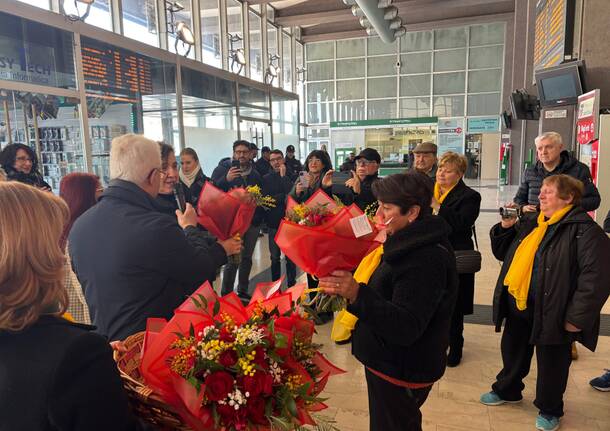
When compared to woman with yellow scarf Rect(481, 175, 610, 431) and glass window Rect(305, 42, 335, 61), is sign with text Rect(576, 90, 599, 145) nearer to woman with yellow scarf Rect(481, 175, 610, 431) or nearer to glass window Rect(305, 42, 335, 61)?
woman with yellow scarf Rect(481, 175, 610, 431)

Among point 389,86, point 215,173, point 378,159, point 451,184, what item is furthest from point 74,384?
point 389,86

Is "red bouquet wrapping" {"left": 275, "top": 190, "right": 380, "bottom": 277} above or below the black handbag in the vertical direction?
above

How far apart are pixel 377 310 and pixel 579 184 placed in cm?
158

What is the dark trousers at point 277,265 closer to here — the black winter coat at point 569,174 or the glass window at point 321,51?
the black winter coat at point 569,174

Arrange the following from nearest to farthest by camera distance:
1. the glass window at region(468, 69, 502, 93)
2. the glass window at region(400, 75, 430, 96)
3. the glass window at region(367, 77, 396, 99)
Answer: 1. the glass window at region(468, 69, 502, 93)
2. the glass window at region(400, 75, 430, 96)
3. the glass window at region(367, 77, 396, 99)

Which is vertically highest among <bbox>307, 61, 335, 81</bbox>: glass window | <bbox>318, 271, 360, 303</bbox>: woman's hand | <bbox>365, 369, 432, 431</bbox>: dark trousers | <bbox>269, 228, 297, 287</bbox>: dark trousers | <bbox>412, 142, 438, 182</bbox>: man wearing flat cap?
<bbox>307, 61, 335, 81</bbox>: glass window

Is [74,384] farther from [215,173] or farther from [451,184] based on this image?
[215,173]

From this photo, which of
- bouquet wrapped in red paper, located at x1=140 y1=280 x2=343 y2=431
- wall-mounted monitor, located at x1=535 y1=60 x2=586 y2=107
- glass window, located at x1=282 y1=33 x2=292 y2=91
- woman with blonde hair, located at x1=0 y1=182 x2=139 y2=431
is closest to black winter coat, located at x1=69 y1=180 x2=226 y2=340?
bouquet wrapped in red paper, located at x1=140 y1=280 x2=343 y2=431

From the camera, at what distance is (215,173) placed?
486 centimetres

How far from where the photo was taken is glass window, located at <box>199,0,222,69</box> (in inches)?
374

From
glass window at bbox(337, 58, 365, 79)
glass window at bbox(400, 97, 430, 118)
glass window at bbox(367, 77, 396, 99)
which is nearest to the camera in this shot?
glass window at bbox(400, 97, 430, 118)

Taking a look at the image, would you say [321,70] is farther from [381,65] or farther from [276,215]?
[276,215]

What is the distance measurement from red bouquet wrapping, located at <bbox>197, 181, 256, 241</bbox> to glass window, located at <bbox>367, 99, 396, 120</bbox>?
16.6 meters

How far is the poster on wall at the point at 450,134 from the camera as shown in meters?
17.5
